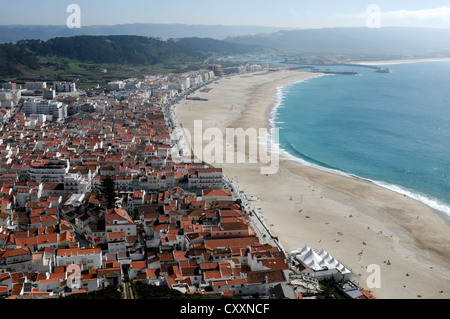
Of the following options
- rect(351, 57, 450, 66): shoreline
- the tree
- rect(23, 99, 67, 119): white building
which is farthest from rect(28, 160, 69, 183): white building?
rect(351, 57, 450, 66): shoreline

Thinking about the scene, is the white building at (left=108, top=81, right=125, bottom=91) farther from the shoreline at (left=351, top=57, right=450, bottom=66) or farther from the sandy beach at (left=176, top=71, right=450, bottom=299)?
the shoreline at (left=351, top=57, right=450, bottom=66)

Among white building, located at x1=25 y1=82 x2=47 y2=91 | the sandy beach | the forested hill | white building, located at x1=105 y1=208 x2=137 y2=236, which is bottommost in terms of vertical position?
the sandy beach

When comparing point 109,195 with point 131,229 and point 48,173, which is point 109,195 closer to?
point 131,229

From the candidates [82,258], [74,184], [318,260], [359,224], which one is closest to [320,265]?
[318,260]

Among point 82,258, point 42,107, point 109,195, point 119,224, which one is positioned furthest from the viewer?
point 42,107
